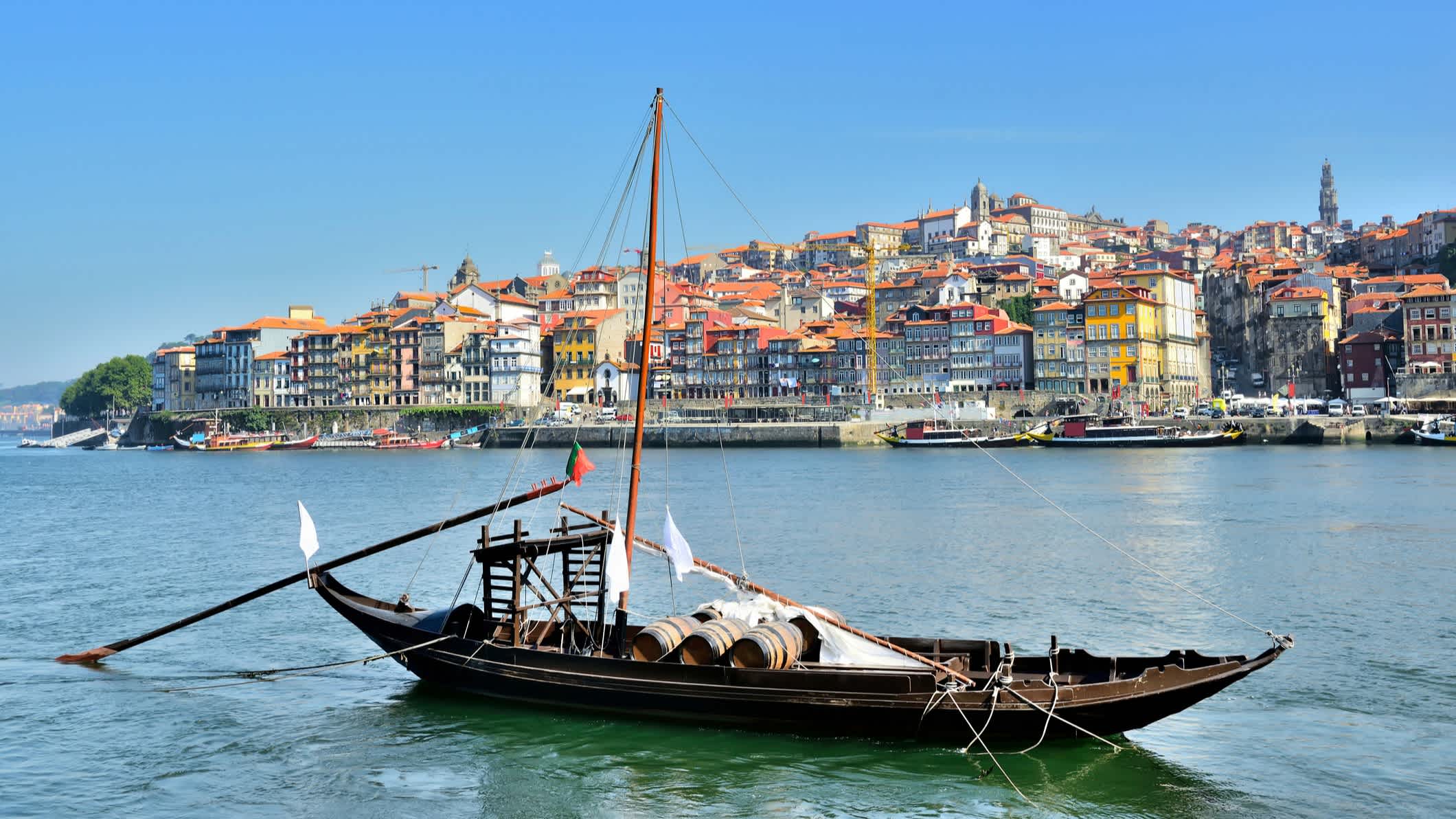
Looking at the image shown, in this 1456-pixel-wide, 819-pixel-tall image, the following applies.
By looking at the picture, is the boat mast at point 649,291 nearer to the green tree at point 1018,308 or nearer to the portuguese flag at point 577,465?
the portuguese flag at point 577,465

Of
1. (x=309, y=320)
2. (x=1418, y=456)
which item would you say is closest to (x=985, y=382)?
(x=1418, y=456)

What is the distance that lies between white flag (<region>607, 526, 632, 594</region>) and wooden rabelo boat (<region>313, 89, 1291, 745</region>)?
104mm

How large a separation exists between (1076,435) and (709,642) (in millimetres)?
85885

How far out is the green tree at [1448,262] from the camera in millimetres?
125438

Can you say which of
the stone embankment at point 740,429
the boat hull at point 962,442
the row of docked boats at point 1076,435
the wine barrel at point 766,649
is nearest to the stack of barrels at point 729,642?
the wine barrel at point 766,649

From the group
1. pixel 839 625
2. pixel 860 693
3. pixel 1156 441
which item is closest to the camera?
pixel 860 693

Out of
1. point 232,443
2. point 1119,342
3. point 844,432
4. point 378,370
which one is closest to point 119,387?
point 232,443

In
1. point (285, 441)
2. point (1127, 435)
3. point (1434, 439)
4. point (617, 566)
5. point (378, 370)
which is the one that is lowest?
point (617, 566)

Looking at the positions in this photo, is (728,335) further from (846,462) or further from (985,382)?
(846,462)

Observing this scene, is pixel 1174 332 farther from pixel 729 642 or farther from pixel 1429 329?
pixel 729 642

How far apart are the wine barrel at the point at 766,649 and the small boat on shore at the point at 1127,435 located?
83.5m

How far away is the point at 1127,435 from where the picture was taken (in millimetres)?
97438

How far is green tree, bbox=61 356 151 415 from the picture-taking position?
167m

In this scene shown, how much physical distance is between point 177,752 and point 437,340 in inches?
4766
